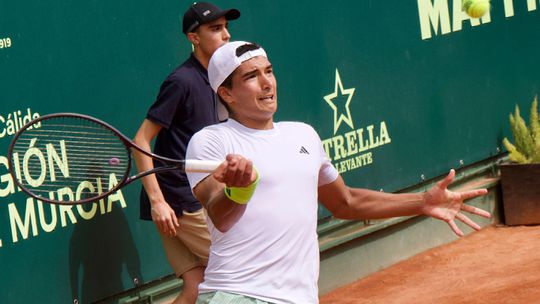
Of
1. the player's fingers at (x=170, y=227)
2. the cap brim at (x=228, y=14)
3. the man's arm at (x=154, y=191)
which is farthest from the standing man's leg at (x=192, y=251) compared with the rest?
the cap brim at (x=228, y=14)

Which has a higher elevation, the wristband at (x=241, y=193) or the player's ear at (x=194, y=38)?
the player's ear at (x=194, y=38)

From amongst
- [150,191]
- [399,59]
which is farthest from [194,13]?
[399,59]

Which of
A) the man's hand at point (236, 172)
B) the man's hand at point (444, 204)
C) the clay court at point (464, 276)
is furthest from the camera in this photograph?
the clay court at point (464, 276)

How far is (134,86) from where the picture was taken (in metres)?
6.09

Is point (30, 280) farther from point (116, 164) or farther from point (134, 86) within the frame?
point (134, 86)

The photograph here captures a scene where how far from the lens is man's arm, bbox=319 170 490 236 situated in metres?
4.18

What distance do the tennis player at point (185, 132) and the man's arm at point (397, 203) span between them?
51.1 inches

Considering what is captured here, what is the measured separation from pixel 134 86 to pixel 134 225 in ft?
2.45

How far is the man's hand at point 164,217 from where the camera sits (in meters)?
5.32

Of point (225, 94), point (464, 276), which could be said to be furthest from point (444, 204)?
point (464, 276)

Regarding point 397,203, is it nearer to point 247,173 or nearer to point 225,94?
point 225,94

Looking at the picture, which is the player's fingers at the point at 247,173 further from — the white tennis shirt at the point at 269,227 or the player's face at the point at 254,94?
the player's face at the point at 254,94

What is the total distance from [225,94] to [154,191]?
1.42 m

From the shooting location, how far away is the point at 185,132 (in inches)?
221
